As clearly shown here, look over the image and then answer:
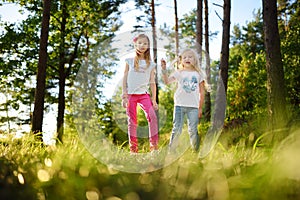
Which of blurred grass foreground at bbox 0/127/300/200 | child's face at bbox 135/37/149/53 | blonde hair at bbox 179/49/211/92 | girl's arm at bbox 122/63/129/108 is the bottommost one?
blurred grass foreground at bbox 0/127/300/200

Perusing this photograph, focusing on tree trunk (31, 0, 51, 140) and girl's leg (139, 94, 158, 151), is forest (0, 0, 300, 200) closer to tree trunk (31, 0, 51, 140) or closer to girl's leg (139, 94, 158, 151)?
girl's leg (139, 94, 158, 151)

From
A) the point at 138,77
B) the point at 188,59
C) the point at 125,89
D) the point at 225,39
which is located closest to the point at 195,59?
the point at 188,59

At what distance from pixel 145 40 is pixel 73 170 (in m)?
1.63

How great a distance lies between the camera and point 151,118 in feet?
10.4

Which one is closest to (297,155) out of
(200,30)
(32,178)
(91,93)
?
(32,178)

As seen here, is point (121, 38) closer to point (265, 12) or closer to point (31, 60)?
point (265, 12)

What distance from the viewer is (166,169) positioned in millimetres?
1625

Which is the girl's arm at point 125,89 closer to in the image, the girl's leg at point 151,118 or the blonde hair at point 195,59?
the girl's leg at point 151,118

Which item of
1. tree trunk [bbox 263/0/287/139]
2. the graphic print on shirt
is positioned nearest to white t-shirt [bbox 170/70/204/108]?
the graphic print on shirt

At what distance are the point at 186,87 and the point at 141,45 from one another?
2.52ft

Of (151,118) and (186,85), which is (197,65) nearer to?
(186,85)

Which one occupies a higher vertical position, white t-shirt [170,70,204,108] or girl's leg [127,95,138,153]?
white t-shirt [170,70,204,108]

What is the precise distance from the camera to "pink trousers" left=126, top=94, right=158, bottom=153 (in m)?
3.03

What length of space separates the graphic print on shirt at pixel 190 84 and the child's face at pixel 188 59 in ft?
0.54
